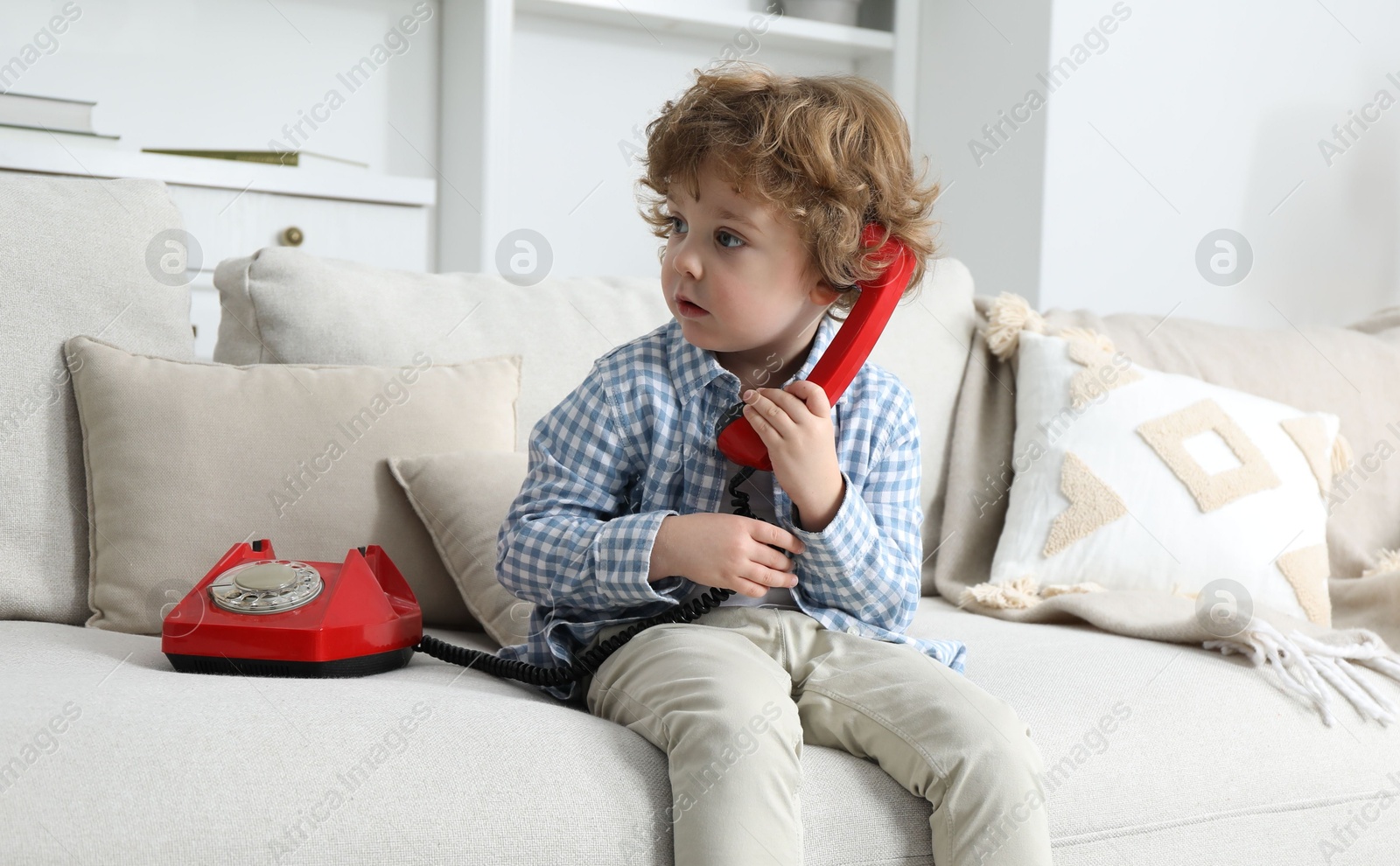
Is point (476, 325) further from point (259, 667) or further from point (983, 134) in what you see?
point (983, 134)

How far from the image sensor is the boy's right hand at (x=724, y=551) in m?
0.96

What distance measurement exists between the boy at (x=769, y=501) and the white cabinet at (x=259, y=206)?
3.58ft

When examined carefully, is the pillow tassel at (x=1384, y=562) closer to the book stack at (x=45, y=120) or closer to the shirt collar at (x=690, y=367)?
the shirt collar at (x=690, y=367)

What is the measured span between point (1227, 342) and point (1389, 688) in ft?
2.40

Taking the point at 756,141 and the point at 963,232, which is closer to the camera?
the point at 756,141

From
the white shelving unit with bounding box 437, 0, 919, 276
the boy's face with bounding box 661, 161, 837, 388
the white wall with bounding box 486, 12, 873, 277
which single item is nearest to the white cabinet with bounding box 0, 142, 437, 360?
the white shelving unit with bounding box 437, 0, 919, 276

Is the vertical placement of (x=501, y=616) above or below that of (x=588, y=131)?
below

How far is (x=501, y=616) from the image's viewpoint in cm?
122

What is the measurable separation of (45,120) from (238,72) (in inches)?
21.6

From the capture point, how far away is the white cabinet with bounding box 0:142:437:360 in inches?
76.3

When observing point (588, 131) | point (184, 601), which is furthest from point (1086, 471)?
point (588, 131)

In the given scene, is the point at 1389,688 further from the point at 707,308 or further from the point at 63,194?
the point at 63,194

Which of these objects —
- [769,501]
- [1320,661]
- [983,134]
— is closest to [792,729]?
[769,501]

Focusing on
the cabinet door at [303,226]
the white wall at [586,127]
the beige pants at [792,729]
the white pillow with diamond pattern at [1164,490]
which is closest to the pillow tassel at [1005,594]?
the white pillow with diamond pattern at [1164,490]
